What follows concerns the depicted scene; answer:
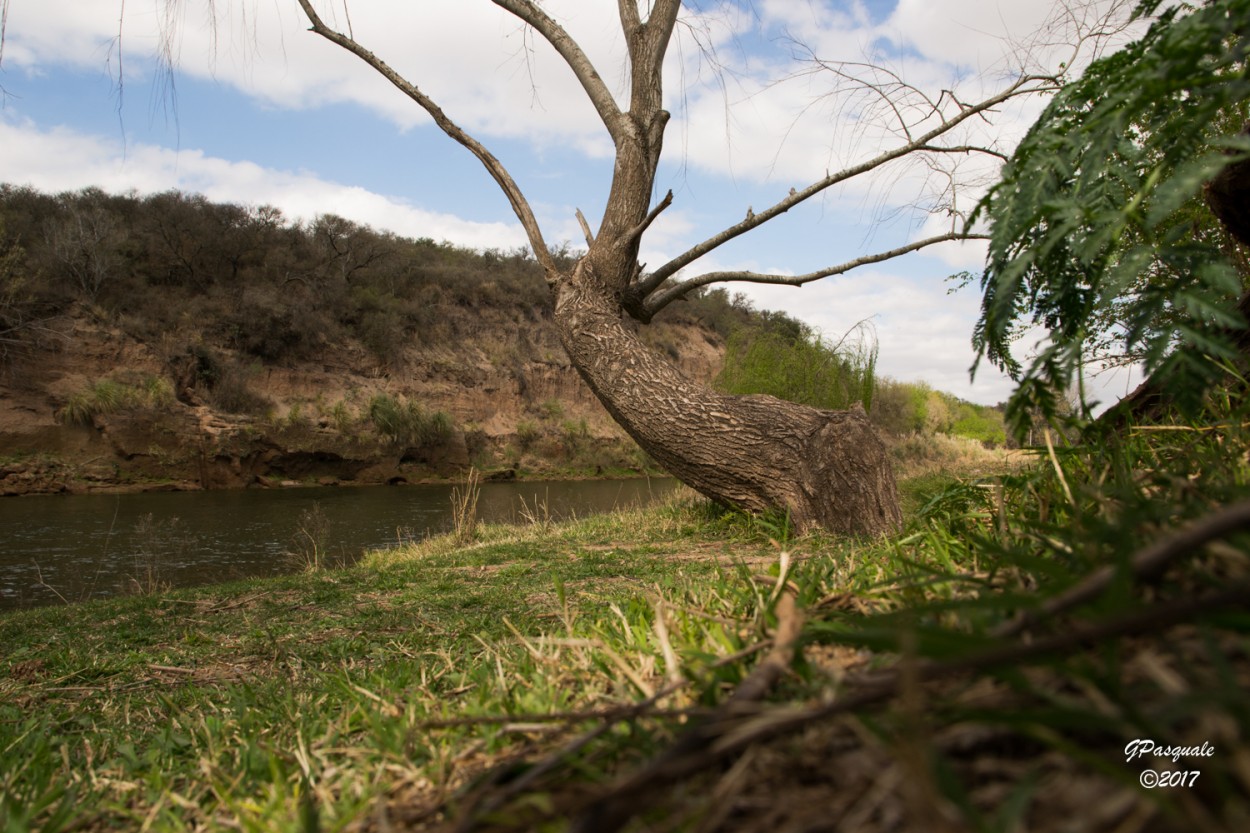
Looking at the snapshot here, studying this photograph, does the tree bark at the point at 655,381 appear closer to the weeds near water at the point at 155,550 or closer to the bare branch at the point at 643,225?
the bare branch at the point at 643,225

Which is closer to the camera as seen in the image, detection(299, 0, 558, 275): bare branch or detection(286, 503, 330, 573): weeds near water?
detection(299, 0, 558, 275): bare branch

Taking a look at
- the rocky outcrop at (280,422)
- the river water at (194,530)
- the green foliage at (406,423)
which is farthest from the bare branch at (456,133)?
the green foliage at (406,423)

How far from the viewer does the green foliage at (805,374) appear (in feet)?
46.0

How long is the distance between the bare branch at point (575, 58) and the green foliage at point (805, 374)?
702cm

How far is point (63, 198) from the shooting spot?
92.5ft

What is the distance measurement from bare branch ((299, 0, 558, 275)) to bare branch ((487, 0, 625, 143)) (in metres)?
1.21

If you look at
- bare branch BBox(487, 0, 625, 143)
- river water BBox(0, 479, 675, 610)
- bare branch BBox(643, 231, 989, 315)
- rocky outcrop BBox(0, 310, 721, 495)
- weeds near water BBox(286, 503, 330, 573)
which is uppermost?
bare branch BBox(487, 0, 625, 143)

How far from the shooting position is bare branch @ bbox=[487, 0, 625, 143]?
7.62 metres

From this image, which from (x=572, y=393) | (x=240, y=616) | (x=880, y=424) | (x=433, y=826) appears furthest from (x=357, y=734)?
(x=572, y=393)

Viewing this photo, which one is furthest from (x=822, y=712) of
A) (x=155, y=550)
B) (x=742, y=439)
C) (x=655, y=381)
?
(x=155, y=550)

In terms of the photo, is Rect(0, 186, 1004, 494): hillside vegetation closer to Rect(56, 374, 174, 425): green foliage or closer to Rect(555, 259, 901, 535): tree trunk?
Rect(56, 374, 174, 425): green foliage

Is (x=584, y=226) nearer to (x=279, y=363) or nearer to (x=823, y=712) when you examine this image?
(x=823, y=712)

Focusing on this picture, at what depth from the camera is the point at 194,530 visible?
13.9 meters

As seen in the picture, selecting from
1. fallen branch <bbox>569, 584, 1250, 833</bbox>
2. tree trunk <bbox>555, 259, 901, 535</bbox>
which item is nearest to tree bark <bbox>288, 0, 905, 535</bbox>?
tree trunk <bbox>555, 259, 901, 535</bbox>
